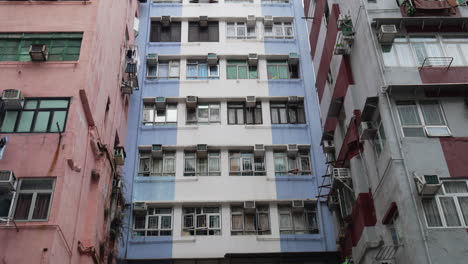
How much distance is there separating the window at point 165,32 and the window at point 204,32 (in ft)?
2.15

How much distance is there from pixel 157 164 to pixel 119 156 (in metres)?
2.56

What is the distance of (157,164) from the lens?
74.8 ft

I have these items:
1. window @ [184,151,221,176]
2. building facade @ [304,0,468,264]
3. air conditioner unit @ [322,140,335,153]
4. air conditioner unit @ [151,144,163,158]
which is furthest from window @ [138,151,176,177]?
building facade @ [304,0,468,264]

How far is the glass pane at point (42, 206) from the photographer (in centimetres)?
1421

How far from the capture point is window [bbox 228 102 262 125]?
2397cm

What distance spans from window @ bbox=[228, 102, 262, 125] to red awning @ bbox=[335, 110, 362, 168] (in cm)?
527

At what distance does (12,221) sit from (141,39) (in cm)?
1424

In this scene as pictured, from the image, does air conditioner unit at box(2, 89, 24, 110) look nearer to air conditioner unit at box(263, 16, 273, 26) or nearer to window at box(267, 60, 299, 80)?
window at box(267, 60, 299, 80)

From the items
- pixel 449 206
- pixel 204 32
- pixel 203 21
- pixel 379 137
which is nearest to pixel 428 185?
pixel 449 206

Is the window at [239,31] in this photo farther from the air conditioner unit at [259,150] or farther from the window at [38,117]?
the window at [38,117]

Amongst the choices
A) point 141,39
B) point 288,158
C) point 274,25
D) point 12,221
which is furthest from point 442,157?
point 141,39

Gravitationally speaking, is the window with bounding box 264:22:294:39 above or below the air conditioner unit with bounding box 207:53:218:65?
above

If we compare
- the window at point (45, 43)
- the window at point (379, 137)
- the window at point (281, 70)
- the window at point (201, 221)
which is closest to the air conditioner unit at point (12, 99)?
the window at point (45, 43)

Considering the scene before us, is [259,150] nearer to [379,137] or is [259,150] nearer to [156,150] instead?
[156,150]
